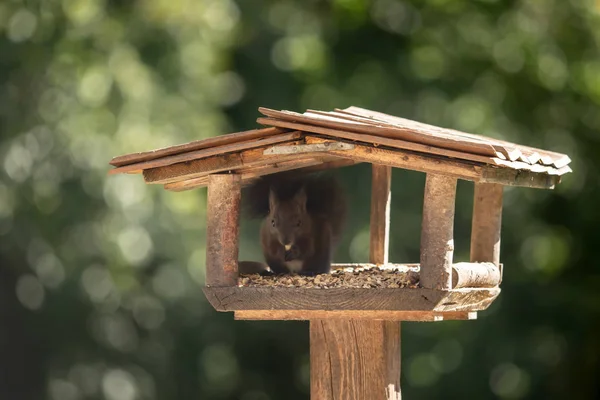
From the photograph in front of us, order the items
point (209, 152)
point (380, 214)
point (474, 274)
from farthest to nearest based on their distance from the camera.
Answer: point (380, 214) → point (474, 274) → point (209, 152)

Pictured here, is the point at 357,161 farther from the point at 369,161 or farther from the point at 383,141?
the point at 383,141

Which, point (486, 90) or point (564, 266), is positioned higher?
point (486, 90)

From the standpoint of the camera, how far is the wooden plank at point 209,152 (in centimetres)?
387

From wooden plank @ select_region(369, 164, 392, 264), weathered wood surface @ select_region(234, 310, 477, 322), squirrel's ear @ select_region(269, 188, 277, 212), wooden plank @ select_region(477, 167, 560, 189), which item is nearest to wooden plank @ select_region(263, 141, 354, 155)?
wooden plank @ select_region(477, 167, 560, 189)

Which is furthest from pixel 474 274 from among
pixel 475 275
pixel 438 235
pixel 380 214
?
pixel 380 214

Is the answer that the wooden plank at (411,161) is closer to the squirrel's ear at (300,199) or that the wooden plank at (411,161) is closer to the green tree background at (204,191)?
the squirrel's ear at (300,199)

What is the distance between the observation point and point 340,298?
12.9 feet

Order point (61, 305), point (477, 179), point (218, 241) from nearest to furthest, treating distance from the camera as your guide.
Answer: point (477, 179) → point (218, 241) → point (61, 305)

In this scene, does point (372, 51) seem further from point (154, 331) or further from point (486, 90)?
point (154, 331)

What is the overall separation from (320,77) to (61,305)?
318cm

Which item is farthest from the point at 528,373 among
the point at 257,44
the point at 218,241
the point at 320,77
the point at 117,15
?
the point at 218,241

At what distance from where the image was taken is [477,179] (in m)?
3.70

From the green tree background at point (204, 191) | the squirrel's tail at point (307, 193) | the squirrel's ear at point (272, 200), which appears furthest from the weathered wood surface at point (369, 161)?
the green tree background at point (204, 191)

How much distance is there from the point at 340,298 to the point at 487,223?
1003 millimetres
